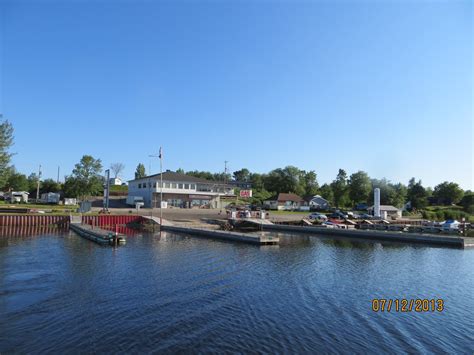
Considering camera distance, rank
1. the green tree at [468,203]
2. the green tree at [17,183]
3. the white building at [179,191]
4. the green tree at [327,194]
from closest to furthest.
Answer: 1. the white building at [179,191]
2. the green tree at [468,203]
3. the green tree at [17,183]
4. the green tree at [327,194]

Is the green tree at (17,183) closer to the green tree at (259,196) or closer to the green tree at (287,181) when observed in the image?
the green tree at (259,196)

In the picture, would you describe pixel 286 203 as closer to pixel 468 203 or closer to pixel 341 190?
pixel 341 190

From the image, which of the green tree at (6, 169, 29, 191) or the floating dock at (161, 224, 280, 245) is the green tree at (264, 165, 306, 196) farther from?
the green tree at (6, 169, 29, 191)

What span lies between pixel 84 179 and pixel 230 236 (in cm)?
4945

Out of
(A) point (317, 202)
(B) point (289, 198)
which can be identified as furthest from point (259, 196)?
(A) point (317, 202)

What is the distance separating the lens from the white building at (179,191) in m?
69.7

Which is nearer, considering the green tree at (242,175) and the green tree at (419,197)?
the green tree at (419,197)

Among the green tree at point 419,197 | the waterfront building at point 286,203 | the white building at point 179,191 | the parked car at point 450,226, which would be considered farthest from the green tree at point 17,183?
the green tree at point 419,197

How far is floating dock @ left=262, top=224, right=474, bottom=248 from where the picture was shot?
3844 cm

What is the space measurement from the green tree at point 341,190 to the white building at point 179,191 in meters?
47.3

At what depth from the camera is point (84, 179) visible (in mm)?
75688

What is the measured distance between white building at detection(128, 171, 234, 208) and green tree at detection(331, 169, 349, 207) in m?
47.3

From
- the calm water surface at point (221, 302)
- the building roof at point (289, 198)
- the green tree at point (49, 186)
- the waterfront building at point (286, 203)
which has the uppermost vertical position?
the green tree at point (49, 186)

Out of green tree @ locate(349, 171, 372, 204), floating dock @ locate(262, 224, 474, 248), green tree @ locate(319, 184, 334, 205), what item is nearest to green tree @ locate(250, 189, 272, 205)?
green tree @ locate(319, 184, 334, 205)
